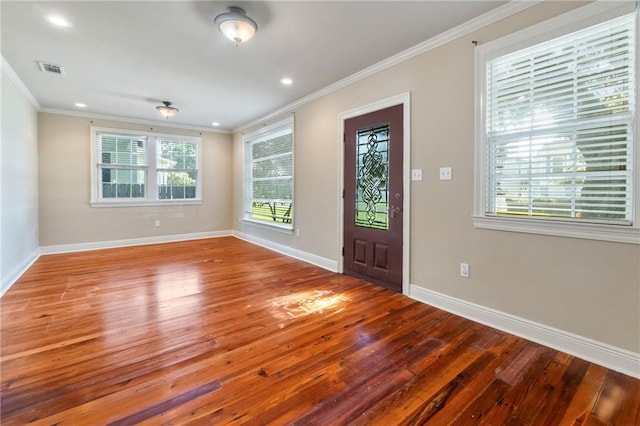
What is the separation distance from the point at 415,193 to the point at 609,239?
1503mm

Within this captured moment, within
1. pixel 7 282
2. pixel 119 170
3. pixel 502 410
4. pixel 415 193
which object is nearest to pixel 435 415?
pixel 502 410

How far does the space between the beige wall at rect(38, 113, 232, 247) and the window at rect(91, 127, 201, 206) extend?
134 millimetres

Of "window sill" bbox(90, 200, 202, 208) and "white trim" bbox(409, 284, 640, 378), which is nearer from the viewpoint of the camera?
"white trim" bbox(409, 284, 640, 378)

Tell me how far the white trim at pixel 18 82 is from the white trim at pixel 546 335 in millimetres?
5255

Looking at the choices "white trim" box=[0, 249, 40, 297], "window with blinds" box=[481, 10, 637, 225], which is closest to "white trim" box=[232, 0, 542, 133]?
"window with blinds" box=[481, 10, 637, 225]

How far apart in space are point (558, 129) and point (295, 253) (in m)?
3.75

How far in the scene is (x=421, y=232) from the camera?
301cm

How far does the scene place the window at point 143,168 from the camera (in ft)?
18.6

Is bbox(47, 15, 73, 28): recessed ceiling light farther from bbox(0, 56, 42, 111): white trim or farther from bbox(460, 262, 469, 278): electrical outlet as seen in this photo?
bbox(460, 262, 469, 278): electrical outlet

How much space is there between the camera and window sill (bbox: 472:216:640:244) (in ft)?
6.05

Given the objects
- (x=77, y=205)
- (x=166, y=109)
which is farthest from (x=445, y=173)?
(x=77, y=205)

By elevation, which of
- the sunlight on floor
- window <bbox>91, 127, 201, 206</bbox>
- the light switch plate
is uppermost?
window <bbox>91, 127, 201, 206</bbox>

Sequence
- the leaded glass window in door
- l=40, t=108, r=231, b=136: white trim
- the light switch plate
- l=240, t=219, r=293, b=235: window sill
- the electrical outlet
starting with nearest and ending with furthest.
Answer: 1. the electrical outlet
2. the light switch plate
3. the leaded glass window in door
4. l=240, t=219, r=293, b=235: window sill
5. l=40, t=108, r=231, b=136: white trim

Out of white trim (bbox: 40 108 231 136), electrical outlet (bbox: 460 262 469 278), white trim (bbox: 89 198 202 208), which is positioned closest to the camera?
electrical outlet (bbox: 460 262 469 278)
